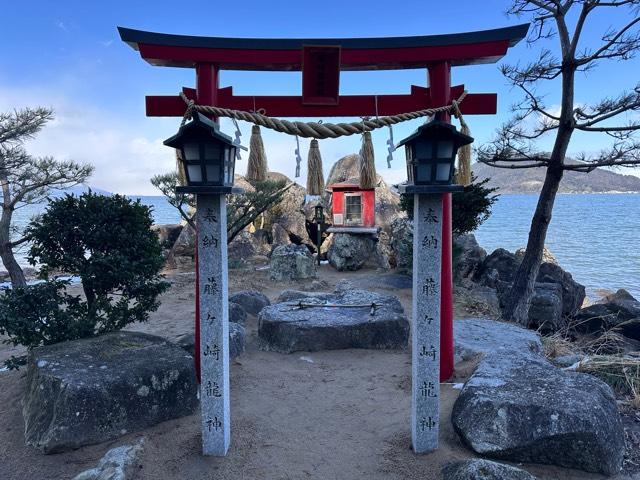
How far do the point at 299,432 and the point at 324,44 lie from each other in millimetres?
3999

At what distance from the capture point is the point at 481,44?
4.74m

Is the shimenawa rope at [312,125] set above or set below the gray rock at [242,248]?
above

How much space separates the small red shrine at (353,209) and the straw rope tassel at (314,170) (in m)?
9.29

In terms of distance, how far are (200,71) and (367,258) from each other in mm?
9909

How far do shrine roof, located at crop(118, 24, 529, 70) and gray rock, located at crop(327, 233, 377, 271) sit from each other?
9.05 meters

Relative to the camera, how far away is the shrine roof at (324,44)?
468 cm

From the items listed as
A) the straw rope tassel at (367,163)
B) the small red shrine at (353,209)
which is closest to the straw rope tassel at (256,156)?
the straw rope tassel at (367,163)

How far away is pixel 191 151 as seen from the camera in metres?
3.54

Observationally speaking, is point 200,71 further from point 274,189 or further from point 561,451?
point 274,189

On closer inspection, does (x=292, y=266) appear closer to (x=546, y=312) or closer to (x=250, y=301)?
(x=250, y=301)

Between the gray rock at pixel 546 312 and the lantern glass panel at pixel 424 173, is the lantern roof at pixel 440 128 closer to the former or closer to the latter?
the lantern glass panel at pixel 424 173

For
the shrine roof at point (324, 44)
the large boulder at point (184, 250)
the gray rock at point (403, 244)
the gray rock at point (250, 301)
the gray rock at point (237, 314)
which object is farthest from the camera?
the large boulder at point (184, 250)

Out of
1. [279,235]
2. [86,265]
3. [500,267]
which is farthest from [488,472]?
[279,235]

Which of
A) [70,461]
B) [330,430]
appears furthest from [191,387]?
[330,430]
